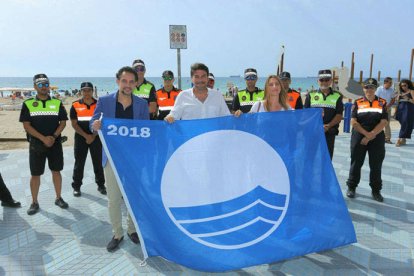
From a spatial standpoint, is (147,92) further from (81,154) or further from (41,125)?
(41,125)

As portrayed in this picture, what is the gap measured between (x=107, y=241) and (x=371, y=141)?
13.9ft

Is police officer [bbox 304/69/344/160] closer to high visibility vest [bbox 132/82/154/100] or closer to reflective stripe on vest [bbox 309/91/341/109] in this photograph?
reflective stripe on vest [bbox 309/91/341/109]

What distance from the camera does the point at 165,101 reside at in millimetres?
6664

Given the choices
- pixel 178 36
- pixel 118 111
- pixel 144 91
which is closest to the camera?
pixel 118 111

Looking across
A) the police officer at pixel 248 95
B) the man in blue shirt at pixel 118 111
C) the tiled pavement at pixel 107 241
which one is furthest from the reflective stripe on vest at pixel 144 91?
the man in blue shirt at pixel 118 111

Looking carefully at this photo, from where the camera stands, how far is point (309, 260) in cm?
354

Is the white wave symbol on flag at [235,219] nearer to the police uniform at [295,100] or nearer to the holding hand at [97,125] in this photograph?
the holding hand at [97,125]

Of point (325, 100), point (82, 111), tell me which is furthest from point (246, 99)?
point (82, 111)

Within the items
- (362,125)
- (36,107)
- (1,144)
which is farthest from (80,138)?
(1,144)

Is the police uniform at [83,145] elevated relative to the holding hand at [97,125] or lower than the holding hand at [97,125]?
lower

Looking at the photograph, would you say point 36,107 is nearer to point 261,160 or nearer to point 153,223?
point 153,223

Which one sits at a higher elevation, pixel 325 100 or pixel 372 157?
pixel 325 100

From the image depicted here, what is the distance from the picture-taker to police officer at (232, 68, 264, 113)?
238 inches

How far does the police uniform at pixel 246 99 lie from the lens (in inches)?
239
